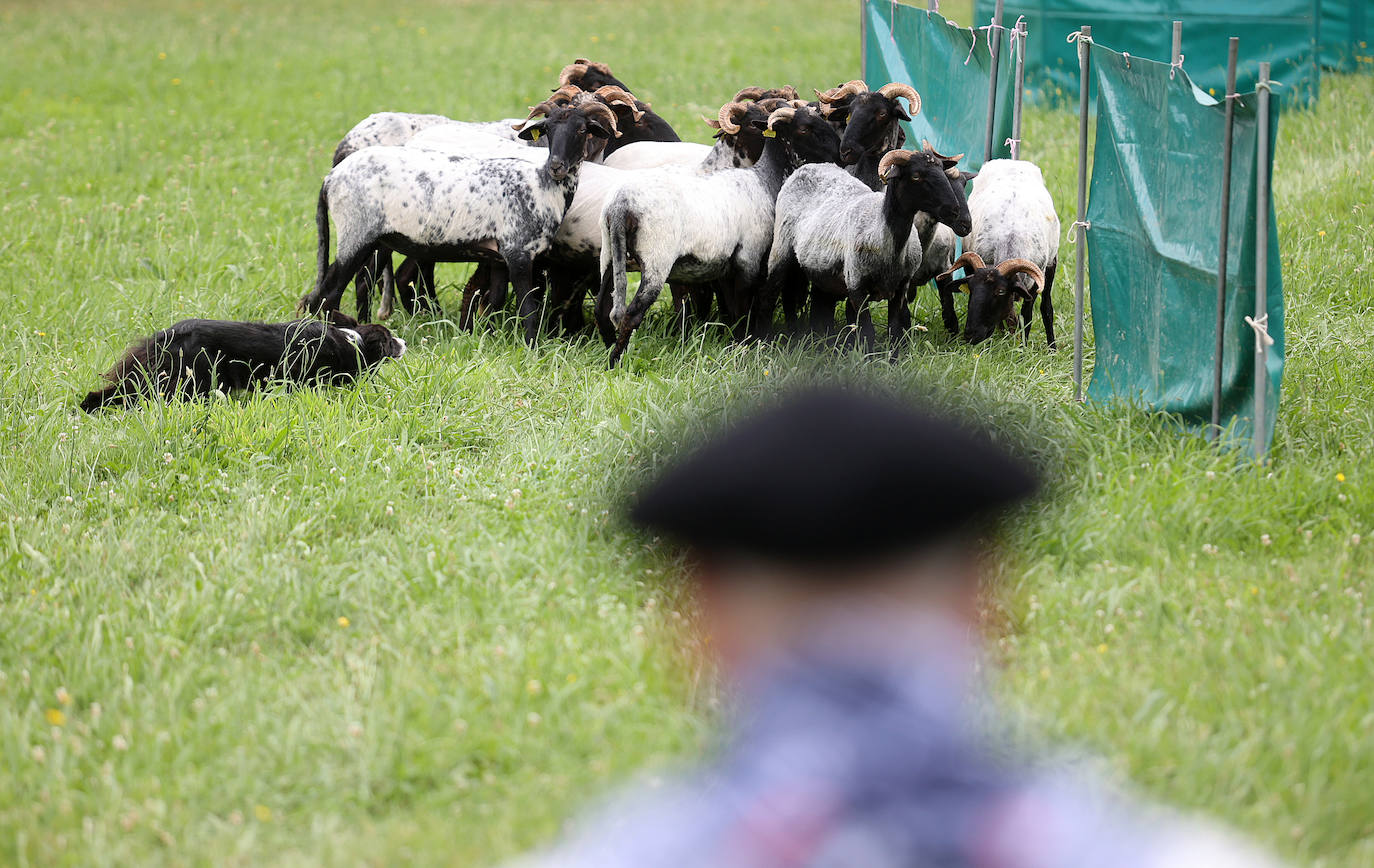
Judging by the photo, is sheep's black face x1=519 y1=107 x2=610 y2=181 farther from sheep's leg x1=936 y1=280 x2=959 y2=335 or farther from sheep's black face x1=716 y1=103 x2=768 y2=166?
sheep's leg x1=936 y1=280 x2=959 y2=335

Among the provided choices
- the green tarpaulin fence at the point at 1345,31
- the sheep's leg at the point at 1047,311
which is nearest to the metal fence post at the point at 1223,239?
the sheep's leg at the point at 1047,311

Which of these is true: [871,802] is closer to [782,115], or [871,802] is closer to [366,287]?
[782,115]

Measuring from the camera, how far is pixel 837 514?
9.70 ft

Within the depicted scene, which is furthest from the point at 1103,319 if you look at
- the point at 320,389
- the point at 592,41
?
the point at 592,41

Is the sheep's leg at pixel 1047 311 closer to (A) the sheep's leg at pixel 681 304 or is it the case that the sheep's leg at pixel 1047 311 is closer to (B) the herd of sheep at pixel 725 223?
(B) the herd of sheep at pixel 725 223

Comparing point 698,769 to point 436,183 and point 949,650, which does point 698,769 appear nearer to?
point 949,650

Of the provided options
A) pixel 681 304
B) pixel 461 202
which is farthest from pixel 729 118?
pixel 461 202

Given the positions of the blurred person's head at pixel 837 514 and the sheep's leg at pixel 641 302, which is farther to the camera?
the sheep's leg at pixel 641 302

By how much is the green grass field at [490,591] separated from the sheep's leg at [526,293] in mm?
207

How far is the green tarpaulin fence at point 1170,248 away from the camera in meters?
4.62

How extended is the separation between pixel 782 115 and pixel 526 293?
1745 millimetres

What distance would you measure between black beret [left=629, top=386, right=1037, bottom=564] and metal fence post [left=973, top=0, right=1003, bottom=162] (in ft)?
15.4

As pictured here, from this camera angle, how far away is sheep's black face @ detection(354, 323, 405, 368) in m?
6.82

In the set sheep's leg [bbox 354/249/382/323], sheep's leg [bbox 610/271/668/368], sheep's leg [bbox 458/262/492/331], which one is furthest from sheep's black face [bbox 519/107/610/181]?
sheep's leg [bbox 354/249/382/323]
